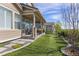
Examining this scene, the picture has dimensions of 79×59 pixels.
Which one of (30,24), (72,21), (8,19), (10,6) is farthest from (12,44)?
(72,21)

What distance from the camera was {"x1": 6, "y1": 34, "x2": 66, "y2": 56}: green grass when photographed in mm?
9008

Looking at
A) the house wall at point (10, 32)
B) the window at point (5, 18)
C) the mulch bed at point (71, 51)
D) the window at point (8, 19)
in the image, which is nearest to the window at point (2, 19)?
the window at point (5, 18)

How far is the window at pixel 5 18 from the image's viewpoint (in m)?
9.84

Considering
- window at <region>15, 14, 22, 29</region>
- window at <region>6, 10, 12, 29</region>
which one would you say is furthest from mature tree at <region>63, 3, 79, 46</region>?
window at <region>6, 10, 12, 29</region>

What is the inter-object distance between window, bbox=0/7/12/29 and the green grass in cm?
170

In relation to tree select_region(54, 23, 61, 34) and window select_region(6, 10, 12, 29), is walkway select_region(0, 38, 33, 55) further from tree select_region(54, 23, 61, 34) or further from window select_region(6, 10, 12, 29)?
tree select_region(54, 23, 61, 34)

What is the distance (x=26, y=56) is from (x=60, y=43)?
1878mm

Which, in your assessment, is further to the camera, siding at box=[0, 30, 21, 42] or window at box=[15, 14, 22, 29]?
window at box=[15, 14, 22, 29]

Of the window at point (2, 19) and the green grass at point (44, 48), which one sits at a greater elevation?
the window at point (2, 19)

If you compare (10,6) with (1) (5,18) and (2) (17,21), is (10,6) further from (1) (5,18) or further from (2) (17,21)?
(2) (17,21)

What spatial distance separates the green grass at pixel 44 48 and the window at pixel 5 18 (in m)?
1.70

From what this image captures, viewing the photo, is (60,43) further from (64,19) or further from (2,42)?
(2,42)

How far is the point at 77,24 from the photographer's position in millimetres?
9414

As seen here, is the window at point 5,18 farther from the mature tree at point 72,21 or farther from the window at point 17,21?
the mature tree at point 72,21
